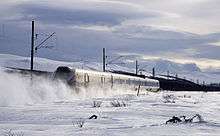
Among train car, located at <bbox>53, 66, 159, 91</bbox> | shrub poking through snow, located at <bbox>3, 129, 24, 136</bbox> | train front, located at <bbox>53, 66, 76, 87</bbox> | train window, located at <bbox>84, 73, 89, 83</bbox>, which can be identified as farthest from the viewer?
train window, located at <bbox>84, 73, 89, 83</bbox>

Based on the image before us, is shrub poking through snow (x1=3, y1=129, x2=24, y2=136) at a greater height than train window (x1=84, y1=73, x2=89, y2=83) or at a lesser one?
greater

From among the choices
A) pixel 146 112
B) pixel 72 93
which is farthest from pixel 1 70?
pixel 146 112

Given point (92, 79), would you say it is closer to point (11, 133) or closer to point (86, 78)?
point (86, 78)

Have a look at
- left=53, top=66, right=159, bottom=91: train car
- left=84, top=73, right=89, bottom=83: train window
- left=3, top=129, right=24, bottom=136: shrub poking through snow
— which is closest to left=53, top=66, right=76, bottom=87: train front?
left=53, top=66, right=159, bottom=91: train car

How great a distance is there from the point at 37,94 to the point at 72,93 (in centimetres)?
506

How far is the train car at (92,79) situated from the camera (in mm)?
32303

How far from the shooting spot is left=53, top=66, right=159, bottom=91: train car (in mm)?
32303

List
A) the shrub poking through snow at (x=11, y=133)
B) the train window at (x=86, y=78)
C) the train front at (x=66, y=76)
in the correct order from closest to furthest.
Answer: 1. the shrub poking through snow at (x=11, y=133)
2. the train front at (x=66, y=76)
3. the train window at (x=86, y=78)

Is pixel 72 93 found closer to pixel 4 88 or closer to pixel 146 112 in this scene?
pixel 4 88

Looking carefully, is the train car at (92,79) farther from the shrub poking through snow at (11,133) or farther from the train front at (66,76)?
the shrub poking through snow at (11,133)

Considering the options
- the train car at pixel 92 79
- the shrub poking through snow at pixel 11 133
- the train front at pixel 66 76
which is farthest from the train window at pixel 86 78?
the shrub poking through snow at pixel 11 133

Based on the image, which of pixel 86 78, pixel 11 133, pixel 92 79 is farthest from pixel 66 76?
pixel 11 133

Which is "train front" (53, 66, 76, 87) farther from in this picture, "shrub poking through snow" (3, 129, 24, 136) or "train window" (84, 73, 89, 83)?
"shrub poking through snow" (3, 129, 24, 136)

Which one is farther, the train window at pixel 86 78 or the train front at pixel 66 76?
the train window at pixel 86 78
